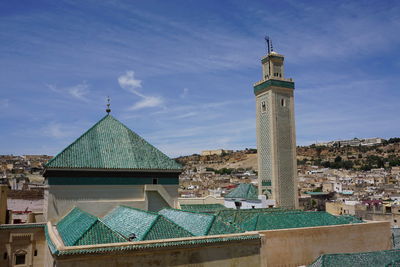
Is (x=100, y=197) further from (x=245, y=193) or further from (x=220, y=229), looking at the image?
(x=245, y=193)

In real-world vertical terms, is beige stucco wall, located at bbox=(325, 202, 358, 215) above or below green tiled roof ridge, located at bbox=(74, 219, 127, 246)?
below

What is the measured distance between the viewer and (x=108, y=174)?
33.6ft

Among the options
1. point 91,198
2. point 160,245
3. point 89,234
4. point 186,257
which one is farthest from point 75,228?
point 91,198

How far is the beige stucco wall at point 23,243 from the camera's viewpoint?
908 centimetres

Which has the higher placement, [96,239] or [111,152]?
[111,152]

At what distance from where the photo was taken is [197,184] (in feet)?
162

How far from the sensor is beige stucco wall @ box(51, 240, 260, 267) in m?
5.80

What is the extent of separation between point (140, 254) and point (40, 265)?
15.0 ft

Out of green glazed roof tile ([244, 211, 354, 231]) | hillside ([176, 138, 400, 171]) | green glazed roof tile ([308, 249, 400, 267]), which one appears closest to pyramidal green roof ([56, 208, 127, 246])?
green glazed roof tile ([308, 249, 400, 267])

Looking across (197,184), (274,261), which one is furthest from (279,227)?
(197,184)

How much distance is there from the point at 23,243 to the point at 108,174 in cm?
269

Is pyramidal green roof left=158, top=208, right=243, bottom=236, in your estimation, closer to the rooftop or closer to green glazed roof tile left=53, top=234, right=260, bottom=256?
the rooftop

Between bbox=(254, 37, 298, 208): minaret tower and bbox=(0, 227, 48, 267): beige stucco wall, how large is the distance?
11097 mm

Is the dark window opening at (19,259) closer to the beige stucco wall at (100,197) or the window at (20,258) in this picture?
the window at (20,258)
